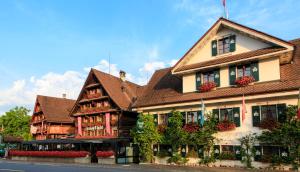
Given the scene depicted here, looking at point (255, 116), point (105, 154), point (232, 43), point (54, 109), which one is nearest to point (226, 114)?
point (255, 116)

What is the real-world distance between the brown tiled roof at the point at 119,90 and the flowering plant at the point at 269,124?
1855 centimetres

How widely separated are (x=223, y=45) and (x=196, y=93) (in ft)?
16.0

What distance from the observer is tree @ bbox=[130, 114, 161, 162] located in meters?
33.4

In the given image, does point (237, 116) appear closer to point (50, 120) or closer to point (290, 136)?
point (290, 136)

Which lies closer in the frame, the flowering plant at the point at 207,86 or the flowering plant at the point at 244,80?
the flowering plant at the point at 244,80

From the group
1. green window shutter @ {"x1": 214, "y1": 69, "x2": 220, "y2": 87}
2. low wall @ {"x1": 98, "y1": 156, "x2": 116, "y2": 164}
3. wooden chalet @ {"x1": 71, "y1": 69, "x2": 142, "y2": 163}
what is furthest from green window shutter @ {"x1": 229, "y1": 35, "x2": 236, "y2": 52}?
low wall @ {"x1": 98, "y1": 156, "x2": 116, "y2": 164}

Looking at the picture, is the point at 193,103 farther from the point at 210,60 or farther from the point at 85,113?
the point at 85,113

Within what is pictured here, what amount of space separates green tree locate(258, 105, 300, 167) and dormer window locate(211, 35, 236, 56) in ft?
25.6

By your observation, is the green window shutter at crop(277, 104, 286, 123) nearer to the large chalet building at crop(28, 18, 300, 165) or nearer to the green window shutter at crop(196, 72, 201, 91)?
the large chalet building at crop(28, 18, 300, 165)

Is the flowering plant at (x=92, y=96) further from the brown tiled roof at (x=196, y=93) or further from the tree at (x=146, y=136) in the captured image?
the tree at (x=146, y=136)

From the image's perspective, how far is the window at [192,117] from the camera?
1234 inches

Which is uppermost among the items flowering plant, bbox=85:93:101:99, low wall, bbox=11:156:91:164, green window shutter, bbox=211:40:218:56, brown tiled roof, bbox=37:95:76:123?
green window shutter, bbox=211:40:218:56

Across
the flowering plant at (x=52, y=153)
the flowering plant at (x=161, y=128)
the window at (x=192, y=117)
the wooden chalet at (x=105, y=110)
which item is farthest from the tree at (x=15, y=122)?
the window at (x=192, y=117)

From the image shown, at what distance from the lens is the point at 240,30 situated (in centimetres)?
2948
